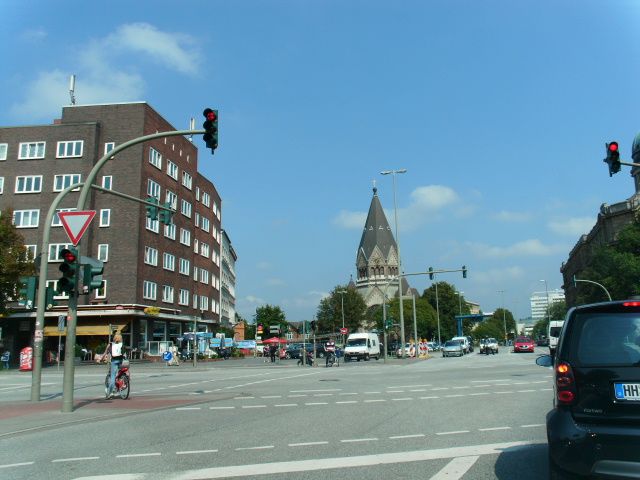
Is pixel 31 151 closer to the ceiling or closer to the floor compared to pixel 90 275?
closer to the ceiling

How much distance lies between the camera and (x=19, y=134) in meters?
53.4

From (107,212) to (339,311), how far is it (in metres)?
57.1

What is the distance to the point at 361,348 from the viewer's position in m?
49.6

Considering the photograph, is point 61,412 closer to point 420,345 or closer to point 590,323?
point 590,323

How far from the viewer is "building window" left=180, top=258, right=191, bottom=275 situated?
5951 cm

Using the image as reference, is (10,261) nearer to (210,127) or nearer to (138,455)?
(210,127)

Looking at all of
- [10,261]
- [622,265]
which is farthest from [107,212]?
[622,265]

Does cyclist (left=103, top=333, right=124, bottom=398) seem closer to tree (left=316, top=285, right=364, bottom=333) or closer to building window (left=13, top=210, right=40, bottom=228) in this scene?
building window (left=13, top=210, right=40, bottom=228)

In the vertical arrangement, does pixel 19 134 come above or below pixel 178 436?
above

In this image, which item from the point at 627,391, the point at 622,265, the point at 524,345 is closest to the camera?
the point at 627,391

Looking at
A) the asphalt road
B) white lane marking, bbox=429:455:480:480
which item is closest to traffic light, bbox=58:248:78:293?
the asphalt road

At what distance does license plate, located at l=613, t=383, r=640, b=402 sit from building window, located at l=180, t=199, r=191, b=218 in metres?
57.8

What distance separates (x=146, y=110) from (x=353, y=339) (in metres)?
27.0

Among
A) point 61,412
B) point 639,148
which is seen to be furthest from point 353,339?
point 639,148
